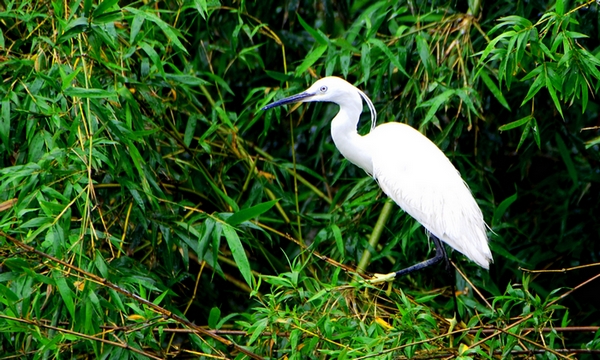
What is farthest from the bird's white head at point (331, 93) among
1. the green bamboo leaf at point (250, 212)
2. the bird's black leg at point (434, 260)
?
the green bamboo leaf at point (250, 212)

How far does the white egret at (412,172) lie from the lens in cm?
245

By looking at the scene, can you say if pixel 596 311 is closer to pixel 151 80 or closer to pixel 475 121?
pixel 475 121

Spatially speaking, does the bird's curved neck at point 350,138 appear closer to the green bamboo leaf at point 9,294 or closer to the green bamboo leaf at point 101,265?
the green bamboo leaf at point 101,265

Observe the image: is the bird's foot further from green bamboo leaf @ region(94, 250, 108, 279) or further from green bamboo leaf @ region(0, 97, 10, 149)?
green bamboo leaf @ region(0, 97, 10, 149)

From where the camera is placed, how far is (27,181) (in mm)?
2096

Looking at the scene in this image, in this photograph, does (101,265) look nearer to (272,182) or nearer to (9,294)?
(9,294)

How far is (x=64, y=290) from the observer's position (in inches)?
74.2

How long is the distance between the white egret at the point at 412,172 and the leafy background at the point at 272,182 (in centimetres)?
11

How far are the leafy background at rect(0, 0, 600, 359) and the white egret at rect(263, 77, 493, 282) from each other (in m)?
0.11

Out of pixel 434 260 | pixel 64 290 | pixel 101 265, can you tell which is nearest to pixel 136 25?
pixel 101 265

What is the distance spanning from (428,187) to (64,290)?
1.10m

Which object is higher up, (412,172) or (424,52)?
(424,52)

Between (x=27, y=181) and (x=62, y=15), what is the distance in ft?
1.61

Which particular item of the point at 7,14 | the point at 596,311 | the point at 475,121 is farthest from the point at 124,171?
the point at 596,311
